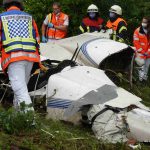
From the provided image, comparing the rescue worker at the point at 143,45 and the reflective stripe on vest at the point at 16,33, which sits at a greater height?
the reflective stripe on vest at the point at 16,33

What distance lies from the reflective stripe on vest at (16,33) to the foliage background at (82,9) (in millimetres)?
6422

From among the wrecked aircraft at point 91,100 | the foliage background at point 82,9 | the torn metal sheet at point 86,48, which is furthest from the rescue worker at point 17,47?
the foliage background at point 82,9

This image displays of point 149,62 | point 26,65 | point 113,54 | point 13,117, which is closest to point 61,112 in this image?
point 26,65

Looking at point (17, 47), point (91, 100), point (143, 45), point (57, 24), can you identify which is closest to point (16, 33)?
point (17, 47)

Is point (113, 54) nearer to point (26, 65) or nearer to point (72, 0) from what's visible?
point (26, 65)

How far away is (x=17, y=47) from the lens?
265 inches

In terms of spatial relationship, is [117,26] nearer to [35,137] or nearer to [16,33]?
[16,33]

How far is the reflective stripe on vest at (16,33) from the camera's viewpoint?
6.71 metres

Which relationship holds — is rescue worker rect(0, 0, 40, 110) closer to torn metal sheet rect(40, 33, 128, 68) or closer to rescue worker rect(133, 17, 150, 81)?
torn metal sheet rect(40, 33, 128, 68)

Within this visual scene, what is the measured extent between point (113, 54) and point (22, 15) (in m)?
2.64

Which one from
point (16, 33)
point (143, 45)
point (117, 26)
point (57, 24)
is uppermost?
point (16, 33)

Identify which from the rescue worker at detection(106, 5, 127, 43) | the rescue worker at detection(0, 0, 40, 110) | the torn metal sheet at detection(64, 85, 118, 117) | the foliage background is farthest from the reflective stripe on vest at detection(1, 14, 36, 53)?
the foliage background

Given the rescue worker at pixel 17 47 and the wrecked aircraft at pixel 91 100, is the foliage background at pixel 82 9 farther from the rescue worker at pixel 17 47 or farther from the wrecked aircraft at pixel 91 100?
the rescue worker at pixel 17 47

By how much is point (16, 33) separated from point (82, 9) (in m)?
6.82
